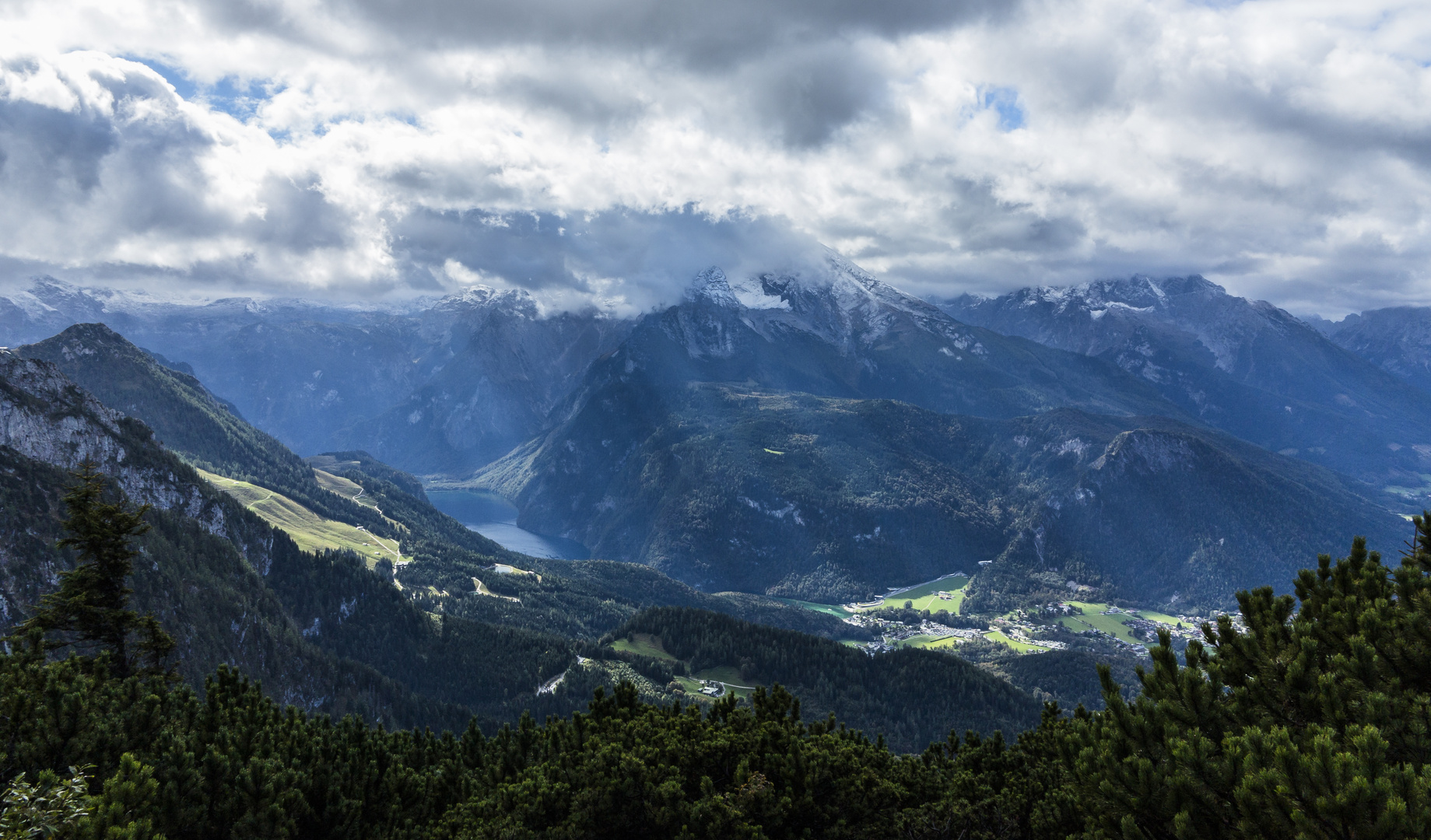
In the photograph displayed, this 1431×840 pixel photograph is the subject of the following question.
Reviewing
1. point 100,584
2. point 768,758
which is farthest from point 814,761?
point 100,584

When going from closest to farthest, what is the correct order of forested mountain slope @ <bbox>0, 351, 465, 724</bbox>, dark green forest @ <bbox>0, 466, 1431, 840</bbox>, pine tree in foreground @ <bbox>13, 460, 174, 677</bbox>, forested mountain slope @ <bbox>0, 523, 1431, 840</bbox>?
1. forested mountain slope @ <bbox>0, 523, 1431, 840</bbox>
2. dark green forest @ <bbox>0, 466, 1431, 840</bbox>
3. pine tree in foreground @ <bbox>13, 460, 174, 677</bbox>
4. forested mountain slope @ <bbox>0, 351, 465, 724</bbox>

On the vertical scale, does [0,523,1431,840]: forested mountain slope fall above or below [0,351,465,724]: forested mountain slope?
above

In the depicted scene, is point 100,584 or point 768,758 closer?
point 768,758

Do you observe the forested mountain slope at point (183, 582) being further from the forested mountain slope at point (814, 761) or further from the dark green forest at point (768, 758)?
the forested mountain slope at point (814, 761)

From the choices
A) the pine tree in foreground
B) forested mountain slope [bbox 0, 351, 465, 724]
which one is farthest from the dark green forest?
forested mountain slope [bbox 0, 351, 465, 724]

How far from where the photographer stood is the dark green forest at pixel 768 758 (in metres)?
16.5

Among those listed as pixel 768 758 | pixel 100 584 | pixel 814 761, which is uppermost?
pixel 100 584

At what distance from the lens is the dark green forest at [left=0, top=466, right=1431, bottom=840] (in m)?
16.5

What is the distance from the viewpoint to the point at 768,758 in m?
31.6

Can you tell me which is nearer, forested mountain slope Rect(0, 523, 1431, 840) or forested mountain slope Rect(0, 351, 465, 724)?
forested mountain slope Rect(0, 523, 1431, 840)

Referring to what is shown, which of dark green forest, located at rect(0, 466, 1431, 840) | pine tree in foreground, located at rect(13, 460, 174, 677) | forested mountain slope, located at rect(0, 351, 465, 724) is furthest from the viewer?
forested mountain slope, located at rect(0, 351, 465, 724)

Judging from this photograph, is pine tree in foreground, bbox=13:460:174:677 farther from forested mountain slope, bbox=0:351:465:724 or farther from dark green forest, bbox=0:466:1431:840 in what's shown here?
forested mountain slope, bbox=0:351:465:724

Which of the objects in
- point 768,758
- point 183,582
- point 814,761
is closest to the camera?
point 814,761

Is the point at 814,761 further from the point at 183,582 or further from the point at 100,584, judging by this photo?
the point at 183,582
